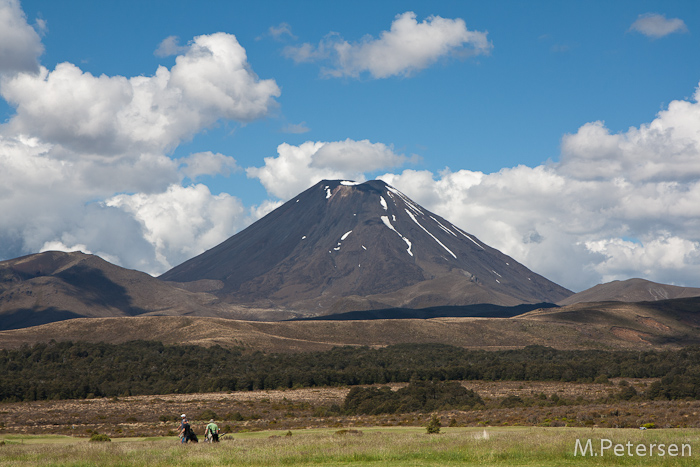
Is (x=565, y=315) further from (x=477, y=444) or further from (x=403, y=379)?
(x=477, y=444)

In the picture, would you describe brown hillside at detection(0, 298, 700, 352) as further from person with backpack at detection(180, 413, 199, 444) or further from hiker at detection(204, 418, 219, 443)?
hiker at detection(204, 418, 219, 443)

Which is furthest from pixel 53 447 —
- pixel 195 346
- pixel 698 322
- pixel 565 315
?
pixel 698 322

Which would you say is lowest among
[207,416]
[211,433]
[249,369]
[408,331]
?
[207,416]

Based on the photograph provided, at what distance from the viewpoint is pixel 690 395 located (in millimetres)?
51781

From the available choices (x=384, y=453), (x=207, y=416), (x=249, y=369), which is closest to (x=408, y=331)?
(x=249, y=369)

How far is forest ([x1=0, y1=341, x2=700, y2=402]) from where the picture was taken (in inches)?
2717

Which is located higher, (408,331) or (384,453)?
(408,331)

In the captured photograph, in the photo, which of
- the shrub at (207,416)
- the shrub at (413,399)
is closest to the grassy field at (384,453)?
the shrub at (207,416)

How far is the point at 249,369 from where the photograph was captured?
8212 cm

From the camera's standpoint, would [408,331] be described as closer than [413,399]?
No

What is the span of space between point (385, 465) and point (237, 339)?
88544 mm

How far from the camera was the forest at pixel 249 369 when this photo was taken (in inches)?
2717

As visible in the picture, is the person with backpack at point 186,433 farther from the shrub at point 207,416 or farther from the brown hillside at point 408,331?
the brown hillside at point 408,331

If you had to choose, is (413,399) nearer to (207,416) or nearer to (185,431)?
(207,416)
